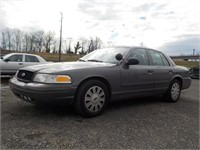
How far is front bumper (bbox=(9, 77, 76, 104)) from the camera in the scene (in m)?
3.43

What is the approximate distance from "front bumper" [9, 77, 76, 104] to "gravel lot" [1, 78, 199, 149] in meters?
0.19

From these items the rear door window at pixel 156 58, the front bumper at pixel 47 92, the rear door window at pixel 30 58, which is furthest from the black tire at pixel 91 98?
the rear door window at pixel 30 58

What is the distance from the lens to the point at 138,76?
4664mm

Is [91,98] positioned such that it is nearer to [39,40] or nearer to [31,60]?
[31,60]

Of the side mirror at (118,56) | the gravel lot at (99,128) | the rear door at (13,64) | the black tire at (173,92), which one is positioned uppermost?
the side mirror at (118,56)

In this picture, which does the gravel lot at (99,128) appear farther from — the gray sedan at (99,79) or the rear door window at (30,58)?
the rear door window at (30,58)

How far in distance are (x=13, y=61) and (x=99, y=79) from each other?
7160 millimetres

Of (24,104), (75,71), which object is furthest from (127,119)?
(24,104)

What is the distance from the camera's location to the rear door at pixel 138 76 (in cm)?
442

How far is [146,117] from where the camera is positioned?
13.3 feet

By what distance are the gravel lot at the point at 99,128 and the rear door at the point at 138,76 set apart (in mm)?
462

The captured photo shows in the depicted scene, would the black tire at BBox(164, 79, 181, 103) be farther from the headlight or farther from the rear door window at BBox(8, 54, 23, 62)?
the rear door window at BBox(8, 54, 23, 62)

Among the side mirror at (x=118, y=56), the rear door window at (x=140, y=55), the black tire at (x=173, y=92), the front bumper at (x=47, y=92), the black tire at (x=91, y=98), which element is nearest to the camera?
the front bumper at (x=47, y=92)

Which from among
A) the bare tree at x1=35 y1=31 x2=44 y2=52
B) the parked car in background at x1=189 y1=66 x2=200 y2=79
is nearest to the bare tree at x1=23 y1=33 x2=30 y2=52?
the bare tree at x1=35 y1=31 x2=44 y2=52
